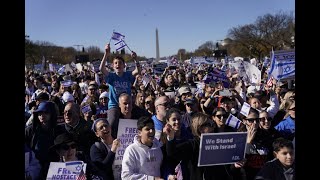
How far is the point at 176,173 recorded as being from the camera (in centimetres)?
441

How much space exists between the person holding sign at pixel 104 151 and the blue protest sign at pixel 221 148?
3.10ft

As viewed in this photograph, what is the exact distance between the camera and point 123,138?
182 inches

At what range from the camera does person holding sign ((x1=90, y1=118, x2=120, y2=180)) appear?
4387mm

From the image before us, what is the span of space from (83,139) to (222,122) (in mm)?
1764

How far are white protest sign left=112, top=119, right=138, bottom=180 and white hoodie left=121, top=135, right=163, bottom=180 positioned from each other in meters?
0.24

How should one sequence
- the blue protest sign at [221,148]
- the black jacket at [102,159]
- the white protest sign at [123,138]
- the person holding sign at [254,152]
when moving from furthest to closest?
the person holding sign at [254,152] < the white protest sign at [123,138] < the black jacket at [102,159] < the blue protest sign at [221,148]

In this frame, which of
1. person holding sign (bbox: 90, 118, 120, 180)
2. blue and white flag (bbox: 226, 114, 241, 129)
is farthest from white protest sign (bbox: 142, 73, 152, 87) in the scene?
person holding sign (bbox: 90, 118, 120, 180)

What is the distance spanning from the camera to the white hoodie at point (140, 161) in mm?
4156

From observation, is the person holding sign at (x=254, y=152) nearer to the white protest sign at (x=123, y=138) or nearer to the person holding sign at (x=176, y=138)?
the person holding sign at (x=176, y=138)

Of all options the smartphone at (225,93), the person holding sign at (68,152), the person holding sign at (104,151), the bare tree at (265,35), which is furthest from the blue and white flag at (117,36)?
the bare tree at (265,35)

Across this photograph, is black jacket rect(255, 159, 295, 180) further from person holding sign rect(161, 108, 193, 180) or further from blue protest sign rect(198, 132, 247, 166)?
person holding sign rect(161, 108, 193, 180)

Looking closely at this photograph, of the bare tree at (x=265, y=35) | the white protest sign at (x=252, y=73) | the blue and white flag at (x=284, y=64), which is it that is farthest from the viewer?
the bare tree at (x=265, y=35)
